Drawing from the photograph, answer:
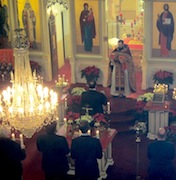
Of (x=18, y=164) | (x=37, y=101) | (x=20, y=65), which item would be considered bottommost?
(x=18, y=164)

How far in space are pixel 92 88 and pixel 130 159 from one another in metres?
2.39

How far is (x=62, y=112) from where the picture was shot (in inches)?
650

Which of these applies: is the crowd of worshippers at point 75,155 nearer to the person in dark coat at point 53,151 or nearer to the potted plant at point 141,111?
the person in dark coat at point 53,151

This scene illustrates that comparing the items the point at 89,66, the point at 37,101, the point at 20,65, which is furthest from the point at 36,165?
the point at 89,66

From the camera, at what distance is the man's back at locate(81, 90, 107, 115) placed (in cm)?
1427

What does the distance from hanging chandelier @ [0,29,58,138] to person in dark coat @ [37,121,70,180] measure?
58.3 inches

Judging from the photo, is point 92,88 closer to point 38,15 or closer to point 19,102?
point 19,102

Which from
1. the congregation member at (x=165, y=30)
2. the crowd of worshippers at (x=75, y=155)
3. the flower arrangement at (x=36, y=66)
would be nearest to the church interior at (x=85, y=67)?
the flower arrangement at (x=36, y=66)

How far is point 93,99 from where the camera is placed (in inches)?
564

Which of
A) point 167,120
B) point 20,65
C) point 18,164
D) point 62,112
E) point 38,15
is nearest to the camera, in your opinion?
point 18,164

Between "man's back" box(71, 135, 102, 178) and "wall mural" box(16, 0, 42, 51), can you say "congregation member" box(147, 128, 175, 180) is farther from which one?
"wall mural" box(16, 0, 42, 51)

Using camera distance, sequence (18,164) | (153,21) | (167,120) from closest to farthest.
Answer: (18,164), (167,120), (153,21)

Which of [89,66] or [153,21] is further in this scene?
[89,66]

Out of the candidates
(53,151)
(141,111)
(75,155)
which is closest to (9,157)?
(53,151)
